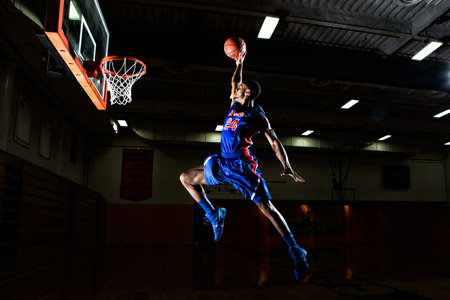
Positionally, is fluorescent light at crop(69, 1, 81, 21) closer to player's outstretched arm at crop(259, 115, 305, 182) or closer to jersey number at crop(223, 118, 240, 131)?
jersey number at crop(223, 118, 240, 131)

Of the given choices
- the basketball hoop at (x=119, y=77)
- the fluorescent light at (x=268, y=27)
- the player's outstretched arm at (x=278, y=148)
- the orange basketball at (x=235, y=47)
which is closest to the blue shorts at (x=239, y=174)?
the player's outstretched arm at (x=278, y=148)

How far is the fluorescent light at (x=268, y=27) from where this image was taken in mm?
7204

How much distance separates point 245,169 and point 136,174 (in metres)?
12.2

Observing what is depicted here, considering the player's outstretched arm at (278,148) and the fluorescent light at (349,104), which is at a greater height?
the fluorescent light at (349,104)

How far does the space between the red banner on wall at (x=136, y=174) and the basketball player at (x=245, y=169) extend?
1171 centimetres

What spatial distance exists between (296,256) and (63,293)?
3443mm

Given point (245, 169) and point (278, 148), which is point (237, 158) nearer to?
point (245, 169)

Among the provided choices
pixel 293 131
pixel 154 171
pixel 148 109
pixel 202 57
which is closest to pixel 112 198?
pixel 154 171

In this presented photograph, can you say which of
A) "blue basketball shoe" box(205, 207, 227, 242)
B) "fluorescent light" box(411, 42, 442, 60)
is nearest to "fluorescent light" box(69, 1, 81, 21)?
"blue basketball shoe" box(205, 207, 227, 242)

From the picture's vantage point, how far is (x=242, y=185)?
3100mm

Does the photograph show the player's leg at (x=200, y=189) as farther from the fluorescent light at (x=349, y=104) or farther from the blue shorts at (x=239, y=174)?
the fluorescent light at (x=349, y=104)

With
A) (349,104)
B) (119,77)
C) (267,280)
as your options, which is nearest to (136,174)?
(349,104)

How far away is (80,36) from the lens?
5.10 metres

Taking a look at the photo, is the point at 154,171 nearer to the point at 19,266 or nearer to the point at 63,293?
the point at 19,266
